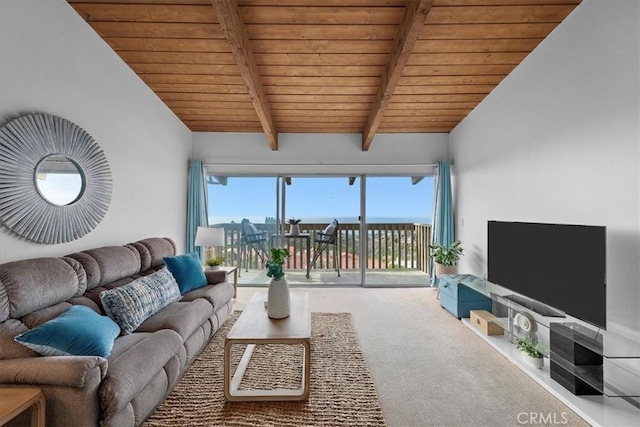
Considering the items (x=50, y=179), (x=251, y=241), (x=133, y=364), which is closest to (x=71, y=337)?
(x=133, y=364)

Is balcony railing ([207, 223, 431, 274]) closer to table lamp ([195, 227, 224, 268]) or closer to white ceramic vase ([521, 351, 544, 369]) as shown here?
table lamp ([195, 227, 224, 268])

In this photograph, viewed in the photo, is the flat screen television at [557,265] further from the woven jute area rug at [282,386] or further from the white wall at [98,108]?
the white wall at [98,108]

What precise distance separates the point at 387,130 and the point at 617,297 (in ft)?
12.0

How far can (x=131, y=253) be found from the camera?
302 centimetres

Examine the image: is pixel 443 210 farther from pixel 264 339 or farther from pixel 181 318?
pixel 181 318

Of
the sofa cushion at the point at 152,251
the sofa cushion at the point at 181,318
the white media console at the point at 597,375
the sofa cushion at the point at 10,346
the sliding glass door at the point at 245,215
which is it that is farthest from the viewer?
the sliding glass door at the point at 245,215

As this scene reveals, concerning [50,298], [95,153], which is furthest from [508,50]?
[50,298]

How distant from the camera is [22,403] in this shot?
140 centimetres

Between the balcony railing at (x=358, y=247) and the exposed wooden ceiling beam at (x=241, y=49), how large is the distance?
2060mm

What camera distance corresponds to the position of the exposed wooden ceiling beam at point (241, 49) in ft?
8.55

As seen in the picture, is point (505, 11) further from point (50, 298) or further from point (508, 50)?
point (50, 298)

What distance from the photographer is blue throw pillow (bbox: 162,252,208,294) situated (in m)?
3.34

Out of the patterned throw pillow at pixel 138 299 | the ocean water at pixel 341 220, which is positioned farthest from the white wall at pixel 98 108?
the ocean water at pixel 341 220

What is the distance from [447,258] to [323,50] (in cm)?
316
